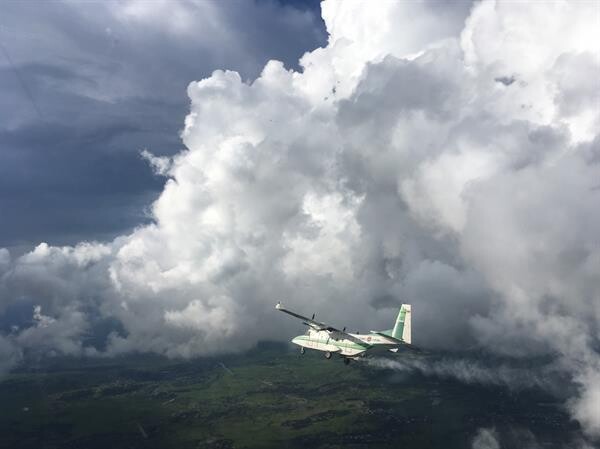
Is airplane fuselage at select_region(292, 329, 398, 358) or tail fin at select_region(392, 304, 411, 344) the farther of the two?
tail fin at select_region(392, 304, 411, 344)

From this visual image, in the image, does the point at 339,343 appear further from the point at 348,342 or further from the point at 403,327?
the point at 403,327

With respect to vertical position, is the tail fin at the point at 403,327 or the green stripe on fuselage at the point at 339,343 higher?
the tail fin at the point at 403,327

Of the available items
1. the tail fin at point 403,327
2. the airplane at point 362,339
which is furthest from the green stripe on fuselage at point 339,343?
the tail fin at point 403,327

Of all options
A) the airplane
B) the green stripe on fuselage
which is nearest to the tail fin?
the airplane

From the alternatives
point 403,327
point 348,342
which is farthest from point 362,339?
point 403,327

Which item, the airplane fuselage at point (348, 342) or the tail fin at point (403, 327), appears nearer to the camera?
the airplane fuselage at point (348, 342)

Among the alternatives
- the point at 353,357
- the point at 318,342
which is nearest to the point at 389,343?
the point at 353,357

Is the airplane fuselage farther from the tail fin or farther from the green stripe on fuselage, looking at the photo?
the tail fin

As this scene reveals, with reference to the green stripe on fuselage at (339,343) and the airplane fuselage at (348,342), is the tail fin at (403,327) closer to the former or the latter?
the airplane fuselage at (348,342)
